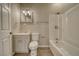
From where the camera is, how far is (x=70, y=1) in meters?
1.33

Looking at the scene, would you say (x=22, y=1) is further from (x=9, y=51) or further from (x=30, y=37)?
(x=9, y=51)

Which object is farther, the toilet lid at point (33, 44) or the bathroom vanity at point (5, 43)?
the toilet lid at point (33, 44)

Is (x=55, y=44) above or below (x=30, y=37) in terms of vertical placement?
below

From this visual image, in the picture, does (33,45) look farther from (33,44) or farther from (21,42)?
(21,42)

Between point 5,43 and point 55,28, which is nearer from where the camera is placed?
point 5,43

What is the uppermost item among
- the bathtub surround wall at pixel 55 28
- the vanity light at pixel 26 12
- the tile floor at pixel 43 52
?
the vanity light at pixel 26 12

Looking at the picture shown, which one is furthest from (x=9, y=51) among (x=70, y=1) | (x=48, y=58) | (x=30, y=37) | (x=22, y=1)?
(x=70, y=1)

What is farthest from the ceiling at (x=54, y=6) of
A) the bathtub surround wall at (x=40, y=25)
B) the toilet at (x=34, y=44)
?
the toilet at (x=34, y=44)

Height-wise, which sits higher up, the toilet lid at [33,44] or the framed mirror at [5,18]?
the framed mirror at [5,18]

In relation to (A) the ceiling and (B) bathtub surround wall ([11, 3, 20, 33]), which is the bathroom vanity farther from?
(A) the ceiling

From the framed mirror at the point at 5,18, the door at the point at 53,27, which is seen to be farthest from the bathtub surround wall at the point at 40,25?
the framed mirror at the point at 5,18

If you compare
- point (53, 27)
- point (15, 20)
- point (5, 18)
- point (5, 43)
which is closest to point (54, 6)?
point (53, 27)

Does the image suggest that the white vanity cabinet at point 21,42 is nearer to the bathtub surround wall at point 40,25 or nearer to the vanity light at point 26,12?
the bathtub surround wall at point 40,25

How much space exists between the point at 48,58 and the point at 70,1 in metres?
0.70
